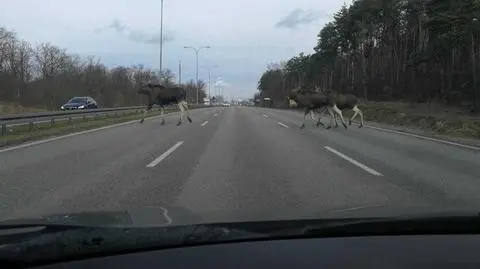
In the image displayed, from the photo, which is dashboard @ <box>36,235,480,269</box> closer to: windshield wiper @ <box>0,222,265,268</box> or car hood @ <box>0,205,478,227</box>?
windshield wiper @ <box>0,222,265,268</box>

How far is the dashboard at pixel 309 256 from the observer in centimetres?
276

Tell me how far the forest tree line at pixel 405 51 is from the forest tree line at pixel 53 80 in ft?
82.1

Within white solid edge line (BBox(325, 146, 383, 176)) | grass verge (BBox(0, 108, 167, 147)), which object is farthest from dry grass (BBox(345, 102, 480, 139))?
grass verge (BBox(0, 108, 167, 147))

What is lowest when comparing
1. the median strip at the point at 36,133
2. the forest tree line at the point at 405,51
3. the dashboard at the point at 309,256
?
the median strip at the point at 36,133

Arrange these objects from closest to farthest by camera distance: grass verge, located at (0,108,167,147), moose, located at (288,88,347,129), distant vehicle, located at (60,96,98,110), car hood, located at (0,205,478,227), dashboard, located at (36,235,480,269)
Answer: dashboard, located at (36,235,480,269) < car hood, located at (0,205,478,227) < grass verge, located at (0,108,167,147) < moose, located at (288,88,347,129) < distant vehicle, located at (60,96,98,110)

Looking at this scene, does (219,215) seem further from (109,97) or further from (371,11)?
(109,97)

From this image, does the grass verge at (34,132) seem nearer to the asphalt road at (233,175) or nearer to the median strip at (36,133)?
the median strip at (36,133)

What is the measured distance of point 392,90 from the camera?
259 feet

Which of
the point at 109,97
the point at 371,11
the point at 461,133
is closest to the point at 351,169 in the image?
the point at 461,133

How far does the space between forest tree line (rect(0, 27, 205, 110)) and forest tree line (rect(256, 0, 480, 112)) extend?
985 inches

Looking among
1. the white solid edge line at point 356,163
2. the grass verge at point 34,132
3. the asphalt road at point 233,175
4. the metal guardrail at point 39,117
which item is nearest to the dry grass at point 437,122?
the asphalt road at point 233,175

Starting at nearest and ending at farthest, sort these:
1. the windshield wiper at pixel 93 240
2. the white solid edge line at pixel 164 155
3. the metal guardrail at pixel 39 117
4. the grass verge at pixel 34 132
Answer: the windshield wiper at pixel 93 240 → the white solid edge line at pixel 164 155 → the grass verge at pixel 34 132 → the metal guardrail at pixel 39 117

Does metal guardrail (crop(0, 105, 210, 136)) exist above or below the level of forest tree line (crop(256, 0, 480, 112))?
below

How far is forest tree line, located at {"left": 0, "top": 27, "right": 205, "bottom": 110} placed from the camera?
254ft
